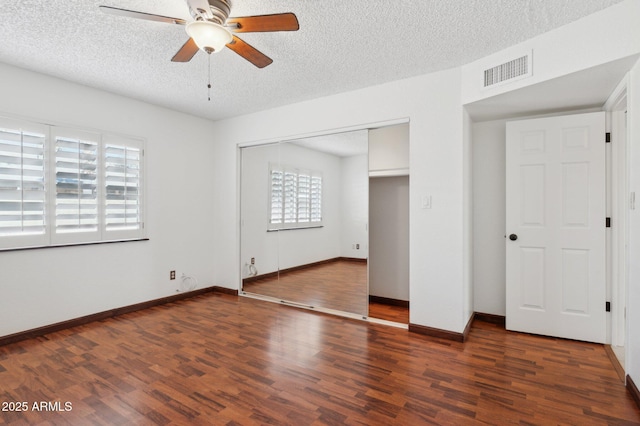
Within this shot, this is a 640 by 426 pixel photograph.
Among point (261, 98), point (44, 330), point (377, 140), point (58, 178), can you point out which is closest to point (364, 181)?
point (377, 140)

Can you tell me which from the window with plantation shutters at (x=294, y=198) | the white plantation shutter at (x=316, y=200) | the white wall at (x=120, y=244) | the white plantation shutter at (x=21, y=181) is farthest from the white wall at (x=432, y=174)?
the white plantation shutter at (x=21, y=181)

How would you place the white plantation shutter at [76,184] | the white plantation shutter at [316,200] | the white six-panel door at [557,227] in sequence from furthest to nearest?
the white plantation shutter at [316,200] < the white plantation shutter at [76,184] < the white six-panel door at [557,227]

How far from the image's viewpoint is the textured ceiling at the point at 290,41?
2.19m

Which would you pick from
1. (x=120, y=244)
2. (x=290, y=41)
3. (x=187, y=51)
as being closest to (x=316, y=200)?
(x=290, y=41)

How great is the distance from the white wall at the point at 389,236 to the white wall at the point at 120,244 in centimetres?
255

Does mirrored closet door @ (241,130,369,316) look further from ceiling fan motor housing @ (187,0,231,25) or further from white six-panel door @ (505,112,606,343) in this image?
ceiling fan motor housing @ (187,0,231,25)

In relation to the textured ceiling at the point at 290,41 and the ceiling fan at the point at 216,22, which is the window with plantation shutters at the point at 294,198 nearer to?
the textured ceiling at the point at 290,41

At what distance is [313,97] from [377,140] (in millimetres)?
994

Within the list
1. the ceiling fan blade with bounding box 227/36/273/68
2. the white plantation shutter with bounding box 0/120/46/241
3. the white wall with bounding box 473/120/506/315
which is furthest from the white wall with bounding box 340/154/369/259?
the white plantation shutter with bounding box 0/120/46/241

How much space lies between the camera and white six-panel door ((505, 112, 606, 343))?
2.99 m

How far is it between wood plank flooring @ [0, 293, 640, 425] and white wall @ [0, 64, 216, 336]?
38 cm

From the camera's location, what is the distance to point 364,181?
3695 mm

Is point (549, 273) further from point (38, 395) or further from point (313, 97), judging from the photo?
point (38, 395)

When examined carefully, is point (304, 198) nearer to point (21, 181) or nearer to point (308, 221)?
point (308, 221)
